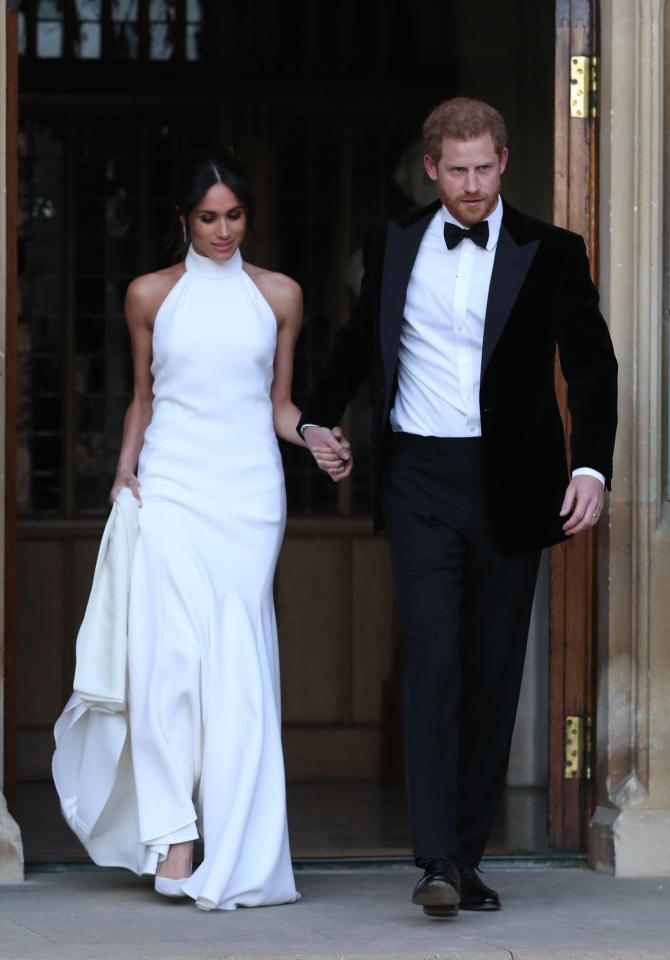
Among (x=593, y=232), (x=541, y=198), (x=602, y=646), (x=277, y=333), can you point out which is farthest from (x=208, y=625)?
(x=541, y=198)

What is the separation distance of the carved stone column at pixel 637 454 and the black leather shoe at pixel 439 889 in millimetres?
1090

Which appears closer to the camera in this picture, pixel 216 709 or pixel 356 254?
pixel 216 709

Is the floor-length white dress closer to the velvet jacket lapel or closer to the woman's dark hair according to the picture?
the woman's dark hair

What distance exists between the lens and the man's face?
550 centimetres

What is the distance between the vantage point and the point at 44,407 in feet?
29.8

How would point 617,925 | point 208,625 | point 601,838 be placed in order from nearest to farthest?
point 617,925, point 208,625, point 601,838

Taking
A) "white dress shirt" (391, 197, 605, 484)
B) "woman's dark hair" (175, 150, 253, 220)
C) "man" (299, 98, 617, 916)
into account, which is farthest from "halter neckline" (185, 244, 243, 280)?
"white dress shirt" (391, 197, 605, 484)

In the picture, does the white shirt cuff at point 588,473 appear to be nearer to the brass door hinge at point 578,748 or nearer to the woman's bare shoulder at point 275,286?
the woman's bare shoulder at point 275,286

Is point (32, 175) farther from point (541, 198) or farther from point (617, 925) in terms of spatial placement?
point (617, 925)

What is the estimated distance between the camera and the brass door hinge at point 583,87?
6555 mm

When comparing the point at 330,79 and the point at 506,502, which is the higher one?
the point at 330,79

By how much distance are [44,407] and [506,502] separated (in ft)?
12.8

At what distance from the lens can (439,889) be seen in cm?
536

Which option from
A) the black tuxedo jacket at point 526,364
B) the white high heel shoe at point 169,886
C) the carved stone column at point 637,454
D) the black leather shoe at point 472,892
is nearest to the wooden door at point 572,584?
the carved stone column at point 637,454
